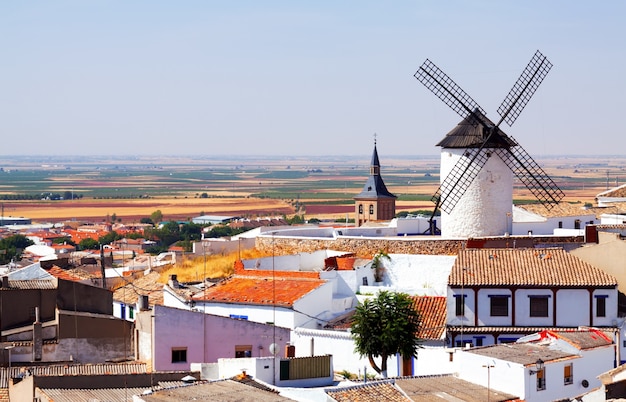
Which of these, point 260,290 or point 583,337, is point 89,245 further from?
point 583,337

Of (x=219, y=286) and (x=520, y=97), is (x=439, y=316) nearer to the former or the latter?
(x=219, y=286)

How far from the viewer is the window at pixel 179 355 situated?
24.8 m

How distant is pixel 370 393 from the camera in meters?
18.5

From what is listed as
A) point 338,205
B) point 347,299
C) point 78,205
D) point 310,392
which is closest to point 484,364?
point 310,392

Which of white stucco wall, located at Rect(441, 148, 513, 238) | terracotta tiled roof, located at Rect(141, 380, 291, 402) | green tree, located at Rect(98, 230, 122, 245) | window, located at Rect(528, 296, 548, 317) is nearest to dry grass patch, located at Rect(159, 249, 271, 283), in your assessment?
white stucco wall, located at Rect(441, 148, 513, 238)

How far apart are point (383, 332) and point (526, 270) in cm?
427

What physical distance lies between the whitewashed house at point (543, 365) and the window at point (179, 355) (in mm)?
5455

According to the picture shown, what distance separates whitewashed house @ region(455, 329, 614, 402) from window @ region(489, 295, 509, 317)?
3430 mm

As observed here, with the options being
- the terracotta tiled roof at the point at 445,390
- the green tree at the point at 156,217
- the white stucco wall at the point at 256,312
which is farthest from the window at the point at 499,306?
the green tree at the point at 156,217

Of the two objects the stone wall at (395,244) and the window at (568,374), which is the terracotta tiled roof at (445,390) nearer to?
the window at (568,374)

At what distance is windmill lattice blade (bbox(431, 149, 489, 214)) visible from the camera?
113 ft

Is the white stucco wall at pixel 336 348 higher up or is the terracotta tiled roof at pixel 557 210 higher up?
the terracotta tiled roof at pixel 557 210

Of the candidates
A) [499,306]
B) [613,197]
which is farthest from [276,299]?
[613,197]

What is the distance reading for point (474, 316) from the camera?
26859 mm
